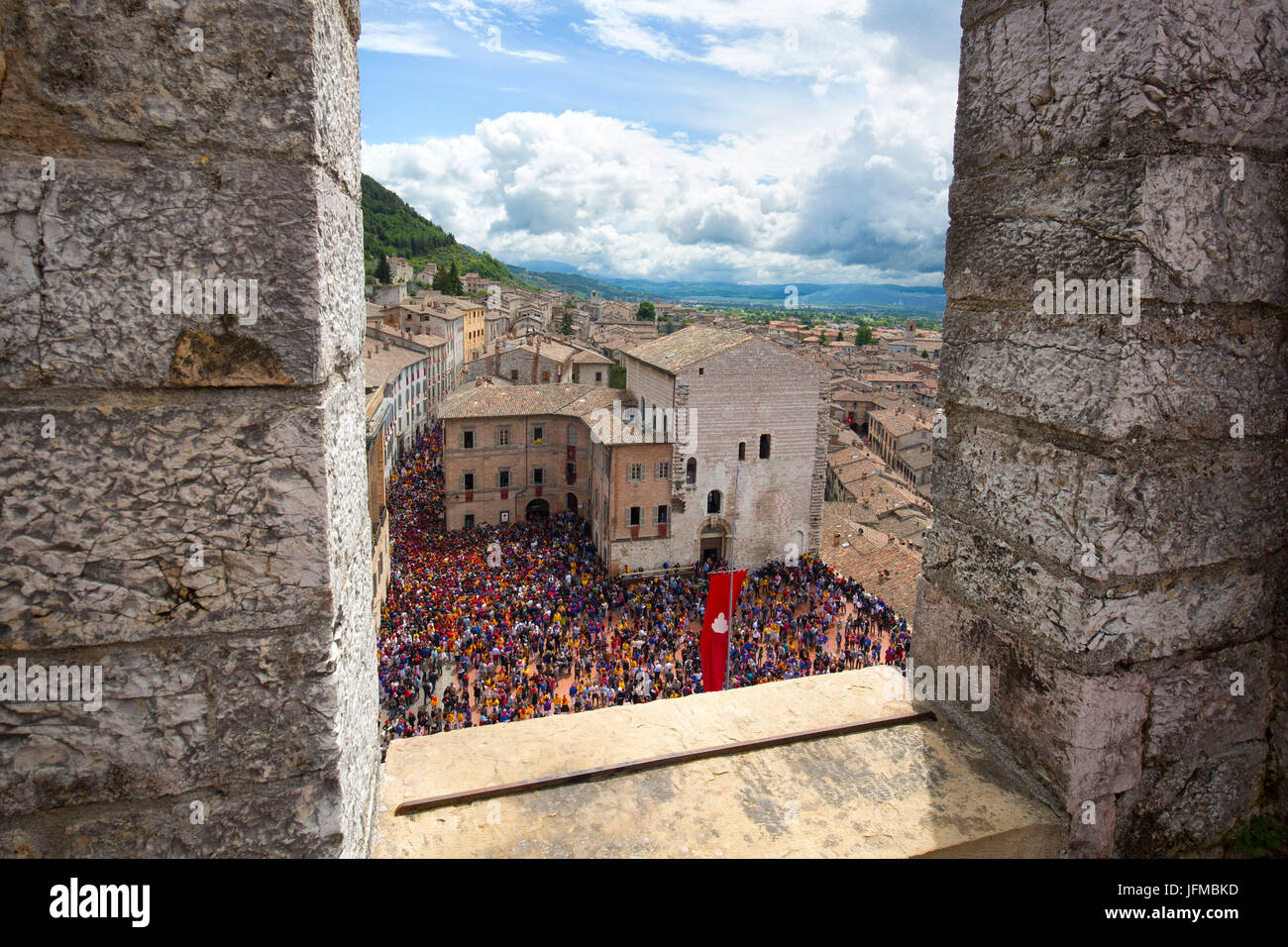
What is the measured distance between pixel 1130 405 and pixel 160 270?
7.40 feet

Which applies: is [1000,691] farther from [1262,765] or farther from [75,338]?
[75,338]

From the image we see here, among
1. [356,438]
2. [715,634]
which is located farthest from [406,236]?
[356,438]

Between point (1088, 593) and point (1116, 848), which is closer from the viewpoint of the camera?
point (1088, 593)

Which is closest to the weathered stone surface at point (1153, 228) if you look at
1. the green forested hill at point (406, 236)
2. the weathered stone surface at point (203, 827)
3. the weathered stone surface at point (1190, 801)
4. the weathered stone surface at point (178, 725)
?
the weathered stone surface at point (1190, 801)

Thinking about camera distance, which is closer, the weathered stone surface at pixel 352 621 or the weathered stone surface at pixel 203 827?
the weathered stone surface at pixel 203 827

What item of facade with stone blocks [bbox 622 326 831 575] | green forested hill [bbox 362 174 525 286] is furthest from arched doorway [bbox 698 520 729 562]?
green forested hill [bbox 362 174 525 286]

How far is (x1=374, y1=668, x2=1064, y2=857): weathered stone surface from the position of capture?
2.13 metres

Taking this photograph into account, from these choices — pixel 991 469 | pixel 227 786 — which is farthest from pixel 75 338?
pixel 991 469

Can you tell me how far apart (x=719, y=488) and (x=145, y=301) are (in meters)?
25.2

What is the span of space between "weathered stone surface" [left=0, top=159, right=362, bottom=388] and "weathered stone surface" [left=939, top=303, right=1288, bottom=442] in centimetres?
192

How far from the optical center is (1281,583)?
8.13 feet

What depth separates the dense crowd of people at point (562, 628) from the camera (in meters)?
15.9

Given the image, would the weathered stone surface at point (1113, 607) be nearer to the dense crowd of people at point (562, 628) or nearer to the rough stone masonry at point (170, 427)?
the rough stone masonry at point (170, 427)

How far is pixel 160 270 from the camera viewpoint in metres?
1.48
